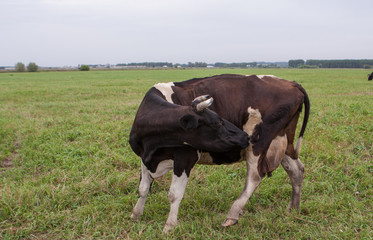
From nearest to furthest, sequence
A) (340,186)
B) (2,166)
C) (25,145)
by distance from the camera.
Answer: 1. (340,186)
2. (2,166)
3. (25,145)

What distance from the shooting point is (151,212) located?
4.31 meters

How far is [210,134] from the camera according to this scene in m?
3.54

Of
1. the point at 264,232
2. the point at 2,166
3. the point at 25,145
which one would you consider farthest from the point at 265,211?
the point at 25,145

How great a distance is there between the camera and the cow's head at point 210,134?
137 inches

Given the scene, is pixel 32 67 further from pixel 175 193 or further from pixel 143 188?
pixel 175 193

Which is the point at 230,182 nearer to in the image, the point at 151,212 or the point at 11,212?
the point at 151,212

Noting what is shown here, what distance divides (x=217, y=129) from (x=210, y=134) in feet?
0.33

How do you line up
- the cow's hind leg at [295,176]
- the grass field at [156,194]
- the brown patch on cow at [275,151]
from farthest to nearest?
the cow's hind leg at [295,176]
the brown patch on cow at [275,151]
the grass field at [156,194]

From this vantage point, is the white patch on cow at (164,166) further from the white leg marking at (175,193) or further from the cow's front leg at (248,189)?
the cow's front leg at (248,189)

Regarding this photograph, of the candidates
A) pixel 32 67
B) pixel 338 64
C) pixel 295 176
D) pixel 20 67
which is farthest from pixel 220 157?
pixel 338 64

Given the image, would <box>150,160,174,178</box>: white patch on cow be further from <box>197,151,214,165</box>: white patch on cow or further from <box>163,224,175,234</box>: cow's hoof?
<box>163,224,175,234</box>: cow's hoof

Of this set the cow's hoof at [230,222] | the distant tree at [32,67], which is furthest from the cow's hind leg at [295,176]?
the distant tree at [32,67]

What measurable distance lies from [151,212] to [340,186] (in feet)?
9.92

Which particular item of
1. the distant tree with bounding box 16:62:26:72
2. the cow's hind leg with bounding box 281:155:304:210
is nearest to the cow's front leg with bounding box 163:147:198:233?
the cow's hind leg with bounding box 281:155:304:210
